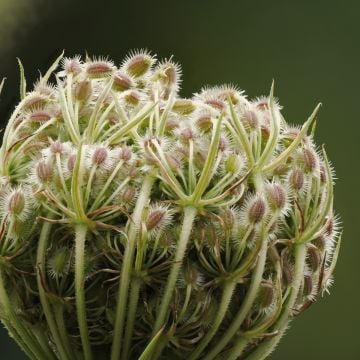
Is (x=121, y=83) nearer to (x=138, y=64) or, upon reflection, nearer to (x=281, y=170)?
(x=138, y=64)

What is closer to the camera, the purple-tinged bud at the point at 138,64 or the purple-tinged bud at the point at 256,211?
the purple-tinged bud at the point at 256,211

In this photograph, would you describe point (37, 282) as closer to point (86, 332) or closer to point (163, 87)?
point (86, 332)

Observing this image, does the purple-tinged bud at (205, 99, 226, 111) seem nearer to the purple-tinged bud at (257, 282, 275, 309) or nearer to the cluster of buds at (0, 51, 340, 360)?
the cluster of buds at (0, 51, 340, 360)

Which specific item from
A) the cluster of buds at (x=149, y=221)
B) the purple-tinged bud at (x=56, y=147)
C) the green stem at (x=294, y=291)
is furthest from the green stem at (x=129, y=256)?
the green stem at (x=294, y=291)

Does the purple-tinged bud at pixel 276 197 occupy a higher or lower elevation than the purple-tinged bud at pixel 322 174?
lower

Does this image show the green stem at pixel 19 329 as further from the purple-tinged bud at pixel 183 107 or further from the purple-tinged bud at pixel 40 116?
the purple-tinged bud at pixel 183 107

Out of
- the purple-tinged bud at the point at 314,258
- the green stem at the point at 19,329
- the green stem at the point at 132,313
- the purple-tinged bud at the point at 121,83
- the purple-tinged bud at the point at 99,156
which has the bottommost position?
the green stem at the point at 19,329
